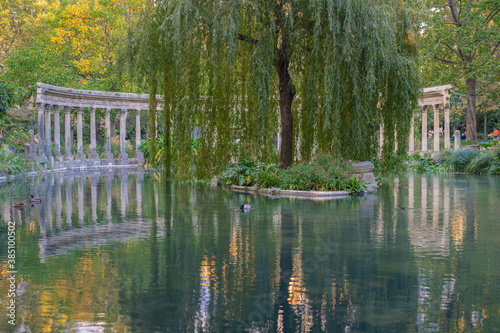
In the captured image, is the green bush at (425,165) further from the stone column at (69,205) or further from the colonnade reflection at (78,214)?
the stone column at (69,205)

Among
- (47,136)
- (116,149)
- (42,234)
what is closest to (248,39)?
(42,234)

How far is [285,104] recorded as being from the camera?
22500 mm

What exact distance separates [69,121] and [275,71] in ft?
78.4

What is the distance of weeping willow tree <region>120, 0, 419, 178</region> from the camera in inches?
767

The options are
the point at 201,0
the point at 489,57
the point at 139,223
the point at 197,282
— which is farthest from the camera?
the point at 489,57

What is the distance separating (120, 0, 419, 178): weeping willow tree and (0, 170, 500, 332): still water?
572 cm

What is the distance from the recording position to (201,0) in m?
19.8

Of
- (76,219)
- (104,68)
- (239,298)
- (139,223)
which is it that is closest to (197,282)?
(239,298)

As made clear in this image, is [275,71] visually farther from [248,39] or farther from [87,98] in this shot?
[87,98]

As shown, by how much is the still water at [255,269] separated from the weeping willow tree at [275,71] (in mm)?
5719

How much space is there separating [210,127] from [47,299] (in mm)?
15701

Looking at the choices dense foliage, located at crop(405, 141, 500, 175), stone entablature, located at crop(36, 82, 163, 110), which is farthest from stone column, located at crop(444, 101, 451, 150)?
stone entablature, located at crop(36, 82, 163, 110)

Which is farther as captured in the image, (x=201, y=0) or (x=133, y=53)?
(x=133, y=53)

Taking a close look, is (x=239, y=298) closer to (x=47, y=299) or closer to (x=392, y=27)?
(x=47, y=299)
